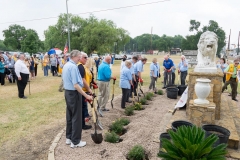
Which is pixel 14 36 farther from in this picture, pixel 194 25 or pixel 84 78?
pixel 84 78

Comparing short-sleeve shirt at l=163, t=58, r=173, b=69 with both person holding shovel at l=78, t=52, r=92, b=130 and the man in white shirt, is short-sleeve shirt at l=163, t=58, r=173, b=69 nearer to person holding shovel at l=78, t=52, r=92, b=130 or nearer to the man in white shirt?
person holding shovel at l=78, t=52, r=92, b=130

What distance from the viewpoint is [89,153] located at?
3748 mm

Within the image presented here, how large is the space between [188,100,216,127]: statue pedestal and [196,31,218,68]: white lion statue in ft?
4.03

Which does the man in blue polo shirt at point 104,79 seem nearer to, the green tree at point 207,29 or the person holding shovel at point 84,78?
the person holding shovel at point 84,78

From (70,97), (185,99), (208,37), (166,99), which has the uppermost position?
(208,37)

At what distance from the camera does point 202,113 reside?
4.27 metres

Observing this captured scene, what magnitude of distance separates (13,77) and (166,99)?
30.7ft

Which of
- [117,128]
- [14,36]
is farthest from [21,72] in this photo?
[14,36]

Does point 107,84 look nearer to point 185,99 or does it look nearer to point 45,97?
point 185,99

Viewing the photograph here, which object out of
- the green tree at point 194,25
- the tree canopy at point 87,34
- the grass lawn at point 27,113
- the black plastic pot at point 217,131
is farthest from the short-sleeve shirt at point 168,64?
the green tree at point 194,25

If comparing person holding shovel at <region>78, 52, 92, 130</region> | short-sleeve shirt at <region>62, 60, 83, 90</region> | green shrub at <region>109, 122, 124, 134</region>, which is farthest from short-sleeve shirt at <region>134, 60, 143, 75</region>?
Result: short-sleeve shirt at <region>62, 60, 83, 90</region>

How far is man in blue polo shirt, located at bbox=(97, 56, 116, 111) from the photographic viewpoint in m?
5.95

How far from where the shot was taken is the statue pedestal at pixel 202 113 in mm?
4223

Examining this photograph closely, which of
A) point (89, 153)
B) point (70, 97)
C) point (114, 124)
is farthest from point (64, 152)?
point (114, 124)
